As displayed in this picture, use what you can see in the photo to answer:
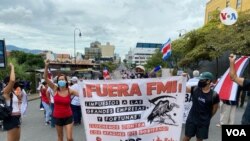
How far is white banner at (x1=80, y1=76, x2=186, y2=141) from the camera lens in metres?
5.98

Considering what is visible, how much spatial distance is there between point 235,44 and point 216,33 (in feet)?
16.0

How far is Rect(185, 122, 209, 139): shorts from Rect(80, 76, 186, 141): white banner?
0.24 m

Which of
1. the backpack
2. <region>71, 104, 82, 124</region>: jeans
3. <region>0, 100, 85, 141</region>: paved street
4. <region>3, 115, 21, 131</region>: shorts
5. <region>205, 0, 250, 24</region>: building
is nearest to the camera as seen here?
the backpack

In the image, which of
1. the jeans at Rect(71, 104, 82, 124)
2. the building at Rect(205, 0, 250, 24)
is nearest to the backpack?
the jeans at Rect(71, 104, 82, 124)

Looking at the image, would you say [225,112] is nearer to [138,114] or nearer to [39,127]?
[138,114]

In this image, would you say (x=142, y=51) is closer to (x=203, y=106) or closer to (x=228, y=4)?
(x=228, y=4)

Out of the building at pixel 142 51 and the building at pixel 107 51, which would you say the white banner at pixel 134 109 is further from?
the building at pixel 107 51

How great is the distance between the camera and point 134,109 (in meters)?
6.10

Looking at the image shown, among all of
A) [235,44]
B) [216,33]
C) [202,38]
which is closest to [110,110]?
[235,44]

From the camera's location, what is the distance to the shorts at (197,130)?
6.17m

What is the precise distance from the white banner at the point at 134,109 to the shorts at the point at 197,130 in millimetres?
236

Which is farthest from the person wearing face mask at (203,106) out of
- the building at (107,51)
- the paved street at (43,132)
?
the building at (107,51)

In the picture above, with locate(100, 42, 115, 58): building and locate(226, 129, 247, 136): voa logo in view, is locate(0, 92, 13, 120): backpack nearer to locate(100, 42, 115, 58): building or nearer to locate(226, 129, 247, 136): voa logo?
locate(226, 129, 247, 136): voa logo

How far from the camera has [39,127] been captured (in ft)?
39.9
